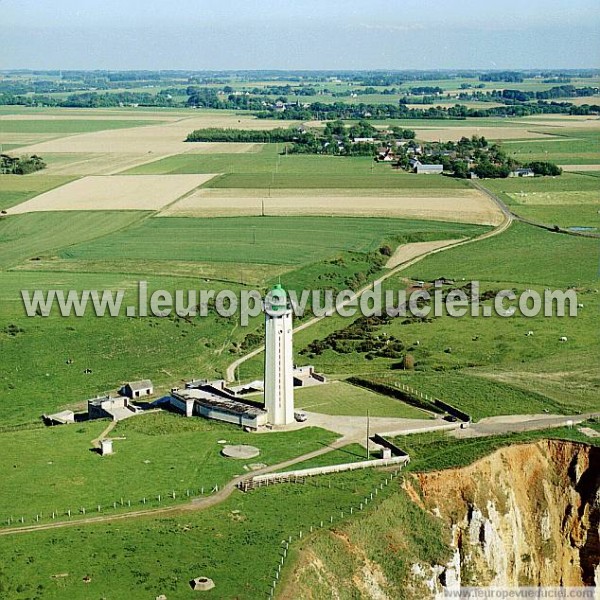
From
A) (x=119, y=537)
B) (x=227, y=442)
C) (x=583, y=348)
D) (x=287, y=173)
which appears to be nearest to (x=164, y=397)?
(x=227, y=442)

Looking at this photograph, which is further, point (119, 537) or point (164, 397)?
point (164, 397)

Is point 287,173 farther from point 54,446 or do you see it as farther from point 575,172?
point 54,446

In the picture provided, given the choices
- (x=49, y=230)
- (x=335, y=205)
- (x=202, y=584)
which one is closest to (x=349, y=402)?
(x=202, y=584)

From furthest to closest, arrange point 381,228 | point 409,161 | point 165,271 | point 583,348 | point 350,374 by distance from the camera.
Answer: point 409,161 → point 381,228 → point 165,271 → point 583,348 → point 350,374

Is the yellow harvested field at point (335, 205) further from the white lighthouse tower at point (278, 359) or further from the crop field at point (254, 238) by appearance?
the white lighthouse tower at point (278, 359)

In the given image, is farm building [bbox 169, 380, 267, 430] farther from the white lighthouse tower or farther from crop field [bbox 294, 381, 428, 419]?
crop field [bbox 294, 381, 428, 419]

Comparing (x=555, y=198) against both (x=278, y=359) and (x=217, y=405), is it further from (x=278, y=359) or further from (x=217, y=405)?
(x=278, y=359)
